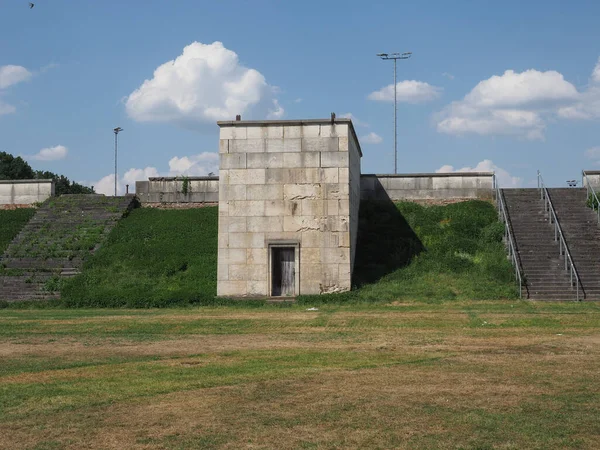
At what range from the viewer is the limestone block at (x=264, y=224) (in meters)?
28.0

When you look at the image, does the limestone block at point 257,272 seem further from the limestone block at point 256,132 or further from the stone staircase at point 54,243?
the stone staircase at point 54,243

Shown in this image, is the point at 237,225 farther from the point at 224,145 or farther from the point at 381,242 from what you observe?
the point at 381,242

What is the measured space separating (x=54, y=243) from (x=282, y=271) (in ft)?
38.1

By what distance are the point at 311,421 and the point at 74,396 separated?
Result: 135 inches

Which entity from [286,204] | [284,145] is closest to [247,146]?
[284,145]

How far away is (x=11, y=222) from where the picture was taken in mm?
37031

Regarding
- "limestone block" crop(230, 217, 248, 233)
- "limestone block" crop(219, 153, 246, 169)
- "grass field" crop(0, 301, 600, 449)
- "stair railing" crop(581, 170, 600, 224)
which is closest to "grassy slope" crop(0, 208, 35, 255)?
"limestone block" crop(230, 217, 248, 233)

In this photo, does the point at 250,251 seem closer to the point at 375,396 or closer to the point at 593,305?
the point at 593,305

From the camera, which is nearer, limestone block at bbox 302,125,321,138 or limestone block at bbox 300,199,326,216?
limestone block at bbox 300,199,326,216

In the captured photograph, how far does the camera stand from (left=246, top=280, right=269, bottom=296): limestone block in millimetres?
27734

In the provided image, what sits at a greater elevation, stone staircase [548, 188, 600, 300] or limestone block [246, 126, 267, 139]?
limestone block [246, 126, 267, 139]

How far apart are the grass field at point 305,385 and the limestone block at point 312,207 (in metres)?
8.95

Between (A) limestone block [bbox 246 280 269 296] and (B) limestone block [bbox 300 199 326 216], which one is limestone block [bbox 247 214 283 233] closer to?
(B) limestone block [bbox 300 199 326 216]

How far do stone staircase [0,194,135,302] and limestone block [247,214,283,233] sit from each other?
7864mm
